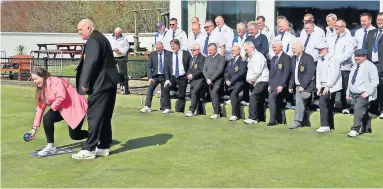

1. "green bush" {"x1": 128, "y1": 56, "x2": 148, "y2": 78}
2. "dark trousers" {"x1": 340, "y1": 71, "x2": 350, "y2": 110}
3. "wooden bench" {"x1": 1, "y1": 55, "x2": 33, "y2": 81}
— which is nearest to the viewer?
"dark trousers" {"x1": 340, "y1": 71, "x2": 350, "y2": 110}

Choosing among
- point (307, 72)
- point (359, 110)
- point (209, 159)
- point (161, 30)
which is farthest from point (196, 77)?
point (209, 159)

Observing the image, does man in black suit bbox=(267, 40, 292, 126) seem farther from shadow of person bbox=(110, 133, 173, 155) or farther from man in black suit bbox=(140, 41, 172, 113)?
man in black suit bbox=(140, 41, 172, 113)

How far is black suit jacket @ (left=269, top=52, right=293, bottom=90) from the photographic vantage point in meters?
9.55

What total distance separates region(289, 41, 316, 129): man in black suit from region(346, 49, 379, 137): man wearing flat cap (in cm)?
80

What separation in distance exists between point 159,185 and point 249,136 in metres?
3.08

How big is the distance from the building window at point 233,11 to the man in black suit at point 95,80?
831 centimetres

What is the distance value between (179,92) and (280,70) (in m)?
2.67

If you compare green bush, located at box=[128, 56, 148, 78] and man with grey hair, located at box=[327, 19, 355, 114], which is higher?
man with grey hair, located at box=[327, 19, 355, 114]

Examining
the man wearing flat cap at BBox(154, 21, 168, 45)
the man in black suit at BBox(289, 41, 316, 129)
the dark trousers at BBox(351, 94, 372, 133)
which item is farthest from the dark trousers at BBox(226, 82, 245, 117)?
the man wearing flat cap at BBox(154, 21, 168, 45)

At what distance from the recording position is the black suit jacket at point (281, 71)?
9.55 m

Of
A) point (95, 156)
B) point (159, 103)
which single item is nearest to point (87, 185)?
point (95, 156)

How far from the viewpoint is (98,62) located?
22.8 feet

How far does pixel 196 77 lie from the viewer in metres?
11.0

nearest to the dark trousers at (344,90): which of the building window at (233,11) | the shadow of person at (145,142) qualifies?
the shadow of person at (145,142)
